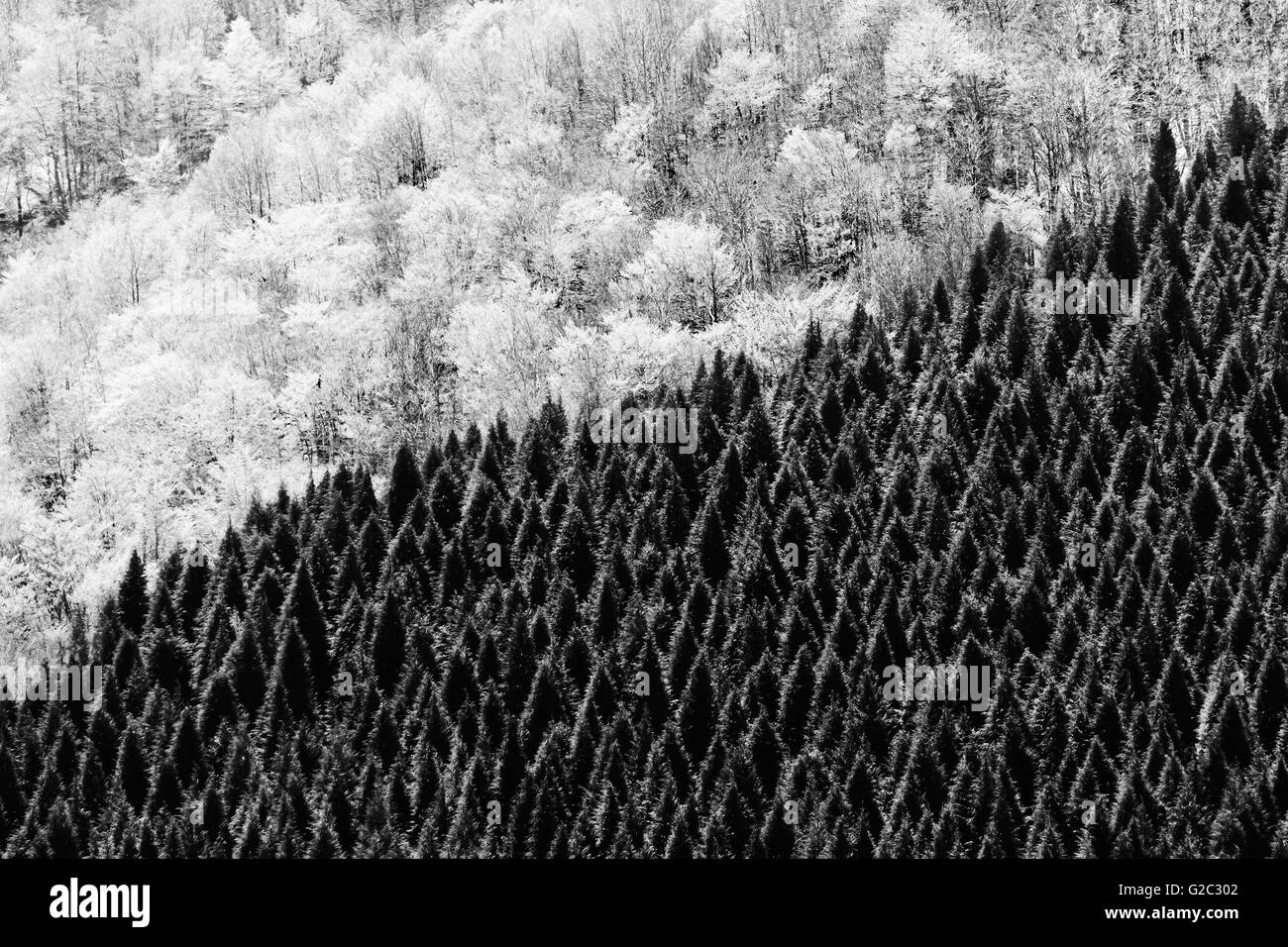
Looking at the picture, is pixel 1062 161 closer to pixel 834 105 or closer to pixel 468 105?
pixel 834 105

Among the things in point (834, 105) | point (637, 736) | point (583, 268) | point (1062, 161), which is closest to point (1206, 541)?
point (637, 736)

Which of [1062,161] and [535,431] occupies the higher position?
[1062,161]

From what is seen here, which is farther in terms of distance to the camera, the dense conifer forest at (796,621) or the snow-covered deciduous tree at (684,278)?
the snow-covered deciduous tree at (684,278)

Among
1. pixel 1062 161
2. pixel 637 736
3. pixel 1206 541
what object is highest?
pixel 1062 161

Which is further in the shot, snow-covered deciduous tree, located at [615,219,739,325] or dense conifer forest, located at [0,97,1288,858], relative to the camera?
snow-covered deciduous tree, located at [615,219,739,325]

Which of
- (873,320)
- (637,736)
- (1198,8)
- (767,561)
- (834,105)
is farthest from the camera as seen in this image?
(834,105)

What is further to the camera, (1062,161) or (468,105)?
(468,105)

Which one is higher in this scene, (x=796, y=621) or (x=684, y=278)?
(x=684, y=278)

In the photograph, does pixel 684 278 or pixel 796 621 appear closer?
pixel 796 621
